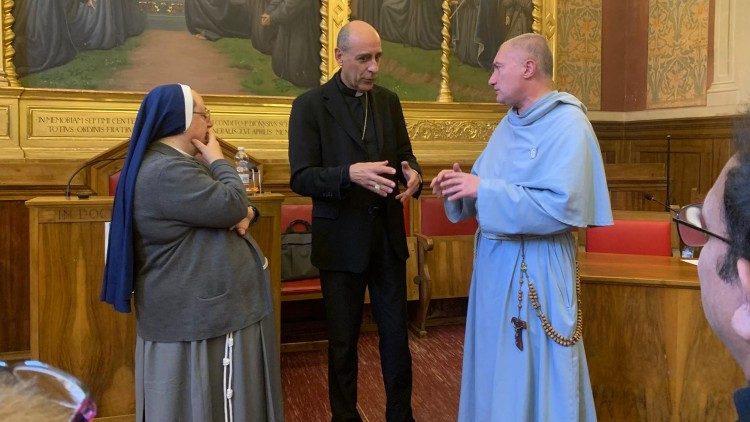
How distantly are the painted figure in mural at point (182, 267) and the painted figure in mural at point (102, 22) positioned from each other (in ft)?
11.5

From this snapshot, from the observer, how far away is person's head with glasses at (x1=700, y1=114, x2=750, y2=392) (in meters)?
0.95

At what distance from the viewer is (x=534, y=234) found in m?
2.56

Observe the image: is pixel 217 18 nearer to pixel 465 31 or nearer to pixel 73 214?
pixel 465 31

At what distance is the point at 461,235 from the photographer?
5672mm

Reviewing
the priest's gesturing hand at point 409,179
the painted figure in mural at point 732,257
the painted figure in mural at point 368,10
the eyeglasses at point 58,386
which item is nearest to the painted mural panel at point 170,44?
the painted figure in mural at point 368,10

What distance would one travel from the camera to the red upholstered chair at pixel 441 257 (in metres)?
5.45

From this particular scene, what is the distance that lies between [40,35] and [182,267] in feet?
12.7

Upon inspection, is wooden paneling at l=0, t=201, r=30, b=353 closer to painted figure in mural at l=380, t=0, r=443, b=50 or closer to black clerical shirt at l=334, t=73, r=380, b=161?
black clerical shirt at l=334, t=73, r=380, b=161

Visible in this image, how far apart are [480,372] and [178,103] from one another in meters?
1.54

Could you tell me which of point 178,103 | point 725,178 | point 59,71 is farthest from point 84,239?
point 725,178

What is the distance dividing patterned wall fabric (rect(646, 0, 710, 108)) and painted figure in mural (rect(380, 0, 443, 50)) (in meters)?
2.47

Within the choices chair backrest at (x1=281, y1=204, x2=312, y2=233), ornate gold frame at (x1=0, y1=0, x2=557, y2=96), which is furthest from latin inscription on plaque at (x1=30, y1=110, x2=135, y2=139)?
chair backrest at (x1=281, y1=204, x2=312, y2=233)

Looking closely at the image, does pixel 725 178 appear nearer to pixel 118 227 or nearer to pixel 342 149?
pixel 118 227

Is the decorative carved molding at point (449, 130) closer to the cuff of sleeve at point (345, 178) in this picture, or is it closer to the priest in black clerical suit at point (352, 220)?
the priest in black clerical suit at point (352, 220)
